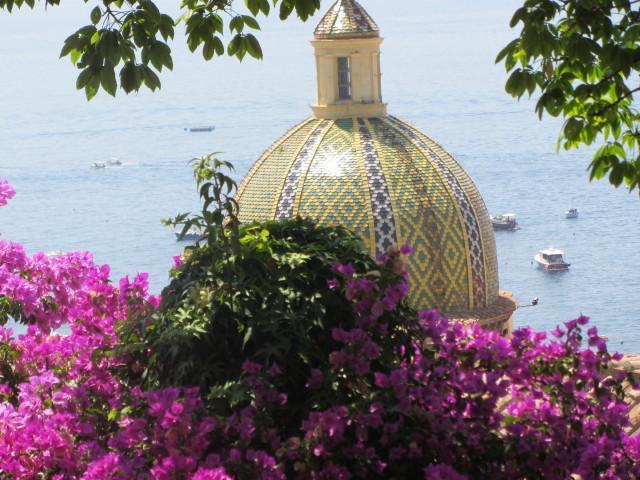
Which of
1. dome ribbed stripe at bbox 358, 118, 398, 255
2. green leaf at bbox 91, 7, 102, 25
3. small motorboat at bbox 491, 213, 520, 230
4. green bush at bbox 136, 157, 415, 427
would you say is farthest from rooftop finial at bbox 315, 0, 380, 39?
small motorboat at bbox 491, 213, 520, 230

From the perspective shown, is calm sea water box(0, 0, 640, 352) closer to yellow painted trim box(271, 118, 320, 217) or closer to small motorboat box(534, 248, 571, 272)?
small motorboat box(534, 248, 571, 272)

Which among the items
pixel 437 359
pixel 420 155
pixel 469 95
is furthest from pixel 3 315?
pixel 469 95

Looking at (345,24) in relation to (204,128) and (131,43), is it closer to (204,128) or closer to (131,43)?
(131,43)

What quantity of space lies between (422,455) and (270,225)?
1.16m

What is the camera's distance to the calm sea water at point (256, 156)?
182 feet

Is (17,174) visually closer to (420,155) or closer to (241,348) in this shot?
(420,155)

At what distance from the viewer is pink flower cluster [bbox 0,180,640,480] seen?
5.04 metres

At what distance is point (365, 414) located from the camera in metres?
5.10

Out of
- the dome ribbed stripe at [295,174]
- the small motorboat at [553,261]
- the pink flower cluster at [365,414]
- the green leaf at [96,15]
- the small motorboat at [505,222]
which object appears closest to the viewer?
the pink flower cluster at [365,414]

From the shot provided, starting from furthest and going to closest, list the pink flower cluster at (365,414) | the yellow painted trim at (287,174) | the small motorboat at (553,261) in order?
1. the small motorboat at (553,261)
2. the yellow painted trim at (287,174)
3. the pink flower cluster at (365,414)

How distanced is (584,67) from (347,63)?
1368 centimetres

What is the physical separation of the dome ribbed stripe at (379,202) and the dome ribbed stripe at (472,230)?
0.75 meters

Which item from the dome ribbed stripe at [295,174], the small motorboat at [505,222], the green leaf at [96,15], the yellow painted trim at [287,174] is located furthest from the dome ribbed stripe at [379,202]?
the small motorboat at [505,222]

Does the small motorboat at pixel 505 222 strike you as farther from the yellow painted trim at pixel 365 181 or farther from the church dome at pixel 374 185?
the yellow painted trim at pixel 365 181
